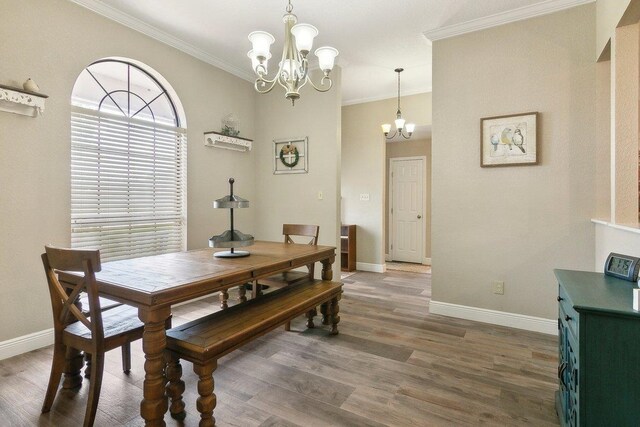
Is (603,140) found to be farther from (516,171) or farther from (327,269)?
(327,269)

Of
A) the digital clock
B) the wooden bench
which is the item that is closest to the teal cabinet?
the digital clock

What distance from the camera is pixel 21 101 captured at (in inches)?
91.4

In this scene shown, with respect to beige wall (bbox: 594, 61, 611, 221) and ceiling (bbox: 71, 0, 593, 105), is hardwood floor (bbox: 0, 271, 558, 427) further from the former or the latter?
ceiling (bbox: 71, 0, 593, 105)

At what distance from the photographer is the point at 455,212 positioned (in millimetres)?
3242

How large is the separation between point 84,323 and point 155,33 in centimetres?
297

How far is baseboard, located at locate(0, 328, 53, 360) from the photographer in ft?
7.70

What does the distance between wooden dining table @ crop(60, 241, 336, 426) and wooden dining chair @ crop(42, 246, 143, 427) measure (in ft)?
0.37

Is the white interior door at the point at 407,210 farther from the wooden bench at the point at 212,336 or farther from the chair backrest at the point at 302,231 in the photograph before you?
the wooden bench at the point at 212,336

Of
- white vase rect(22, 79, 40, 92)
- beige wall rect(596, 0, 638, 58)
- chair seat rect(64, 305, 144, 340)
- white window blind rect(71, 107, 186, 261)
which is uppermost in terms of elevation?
beige wall rect(596, 0, 638, 58)

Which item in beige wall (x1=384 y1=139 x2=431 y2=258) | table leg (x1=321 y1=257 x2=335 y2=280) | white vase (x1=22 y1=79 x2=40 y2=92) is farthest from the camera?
beige wall (x1=384 y1=139 x2=431 y2=258)

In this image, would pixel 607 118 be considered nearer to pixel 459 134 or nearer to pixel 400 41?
pixel 459 134

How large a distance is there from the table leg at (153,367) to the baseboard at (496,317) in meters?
2.67

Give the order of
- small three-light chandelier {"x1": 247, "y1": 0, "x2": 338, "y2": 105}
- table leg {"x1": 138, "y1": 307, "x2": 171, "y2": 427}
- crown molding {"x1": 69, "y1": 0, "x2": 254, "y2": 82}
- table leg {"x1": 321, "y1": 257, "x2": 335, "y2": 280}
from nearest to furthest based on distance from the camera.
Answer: table leg {"x1": 138, "y1": 307, "x2": 171, "y2": 427} → small three-light chandelier {"x1": 247, "y1": 0, "x2": 338, "y2": 105} → crown molding {"x1": 69, "y1": 0, "x2": 254, "y2": 82} → table leg {"x1": 321, "y1": 257, "x2": 335, "y2": 280}

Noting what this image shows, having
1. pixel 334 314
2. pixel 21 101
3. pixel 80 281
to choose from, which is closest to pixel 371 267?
pixel 334 314
